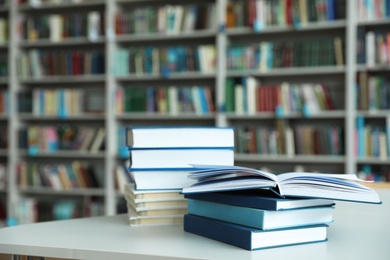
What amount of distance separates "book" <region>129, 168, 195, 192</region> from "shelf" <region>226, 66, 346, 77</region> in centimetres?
283

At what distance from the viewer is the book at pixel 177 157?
110cm

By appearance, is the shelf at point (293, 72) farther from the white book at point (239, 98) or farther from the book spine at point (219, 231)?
the book spine at point (219, 231)

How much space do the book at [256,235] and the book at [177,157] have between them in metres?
0.18

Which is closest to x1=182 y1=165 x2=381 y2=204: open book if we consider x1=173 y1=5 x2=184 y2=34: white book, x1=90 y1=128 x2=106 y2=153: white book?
x1=173 y1=5 x2=184 y2=34: white book

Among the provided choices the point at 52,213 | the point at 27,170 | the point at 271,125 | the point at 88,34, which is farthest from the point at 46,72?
the point at 271,125

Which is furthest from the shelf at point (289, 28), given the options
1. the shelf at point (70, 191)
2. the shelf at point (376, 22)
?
the shelf at point (70, 191)

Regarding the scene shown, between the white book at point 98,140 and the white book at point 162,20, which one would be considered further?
the white book at point 98,140

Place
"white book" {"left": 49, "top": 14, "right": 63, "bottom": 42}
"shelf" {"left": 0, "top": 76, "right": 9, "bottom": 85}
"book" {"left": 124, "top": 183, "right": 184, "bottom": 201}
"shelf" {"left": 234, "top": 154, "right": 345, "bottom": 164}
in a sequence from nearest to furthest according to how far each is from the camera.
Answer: "book" {"left": 124, "top": 183, "right": 184, "bottom": 201} < "shelf" {"left": 234, "top": 154, "right": 345, "bottom": 164} < "white book" {"left": 49, "top": 14, "right": 63, "bottom": 42} < "shelf" {"left": 0, "top": 76, "right": 9, "bottom": 85}

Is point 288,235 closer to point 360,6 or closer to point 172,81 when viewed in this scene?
point 360,6

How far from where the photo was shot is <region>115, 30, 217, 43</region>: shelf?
4090 millimetres

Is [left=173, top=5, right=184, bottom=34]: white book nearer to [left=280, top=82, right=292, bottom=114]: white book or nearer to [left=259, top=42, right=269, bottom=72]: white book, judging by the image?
[left=259, top=42, right=269, bottom=72]: white book

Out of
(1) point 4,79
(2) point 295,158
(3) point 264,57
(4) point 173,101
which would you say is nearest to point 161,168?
(2) point 295,158

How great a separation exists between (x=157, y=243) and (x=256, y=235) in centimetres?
18

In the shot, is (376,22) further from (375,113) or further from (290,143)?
(290,143)
